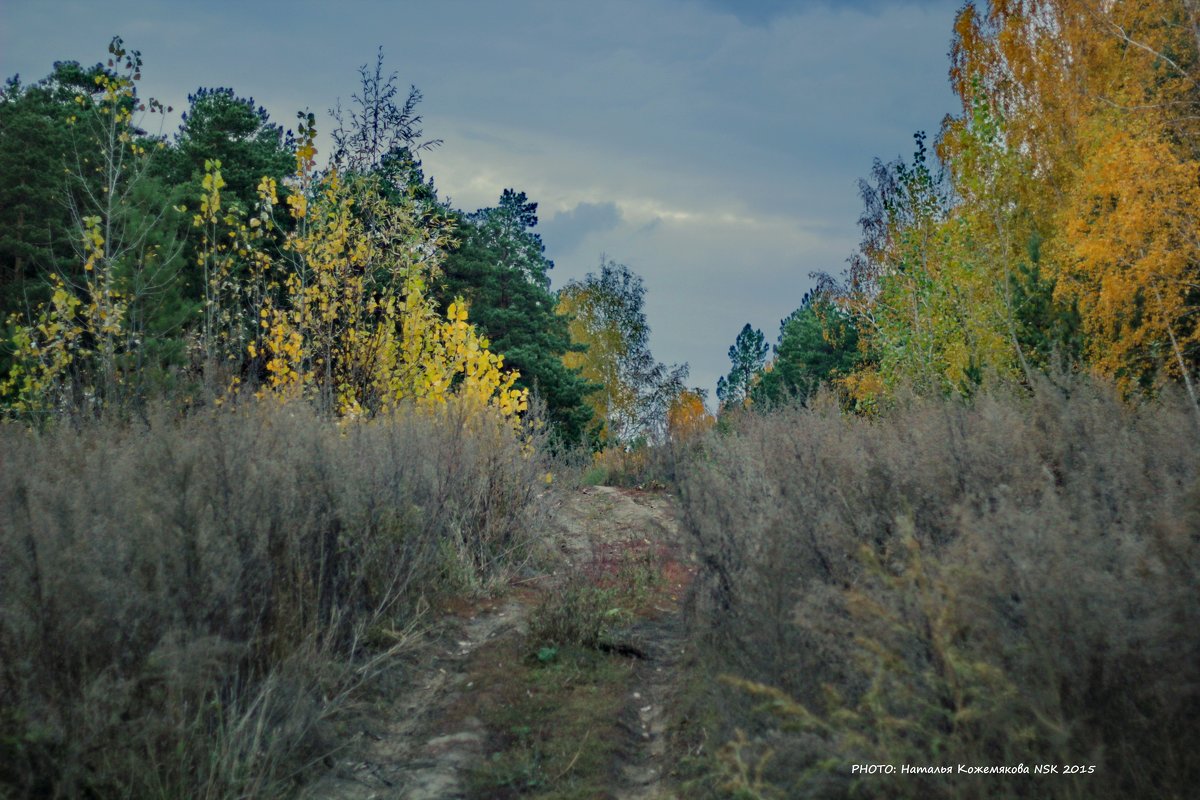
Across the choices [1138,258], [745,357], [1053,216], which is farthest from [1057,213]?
[745,357]

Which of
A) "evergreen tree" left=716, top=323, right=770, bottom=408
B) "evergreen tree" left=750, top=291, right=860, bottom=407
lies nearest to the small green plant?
"evergreen tree" left=750, top=291, right=860, bottom=407

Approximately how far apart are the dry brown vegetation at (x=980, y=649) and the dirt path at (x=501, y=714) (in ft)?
1.34

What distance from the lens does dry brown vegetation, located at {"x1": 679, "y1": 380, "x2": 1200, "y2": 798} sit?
2.82 meters

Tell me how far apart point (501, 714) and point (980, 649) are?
8.78ft

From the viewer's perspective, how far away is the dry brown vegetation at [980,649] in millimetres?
2824

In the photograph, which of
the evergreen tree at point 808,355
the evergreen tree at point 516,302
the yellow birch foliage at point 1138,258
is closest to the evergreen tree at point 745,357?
the evergreen tree at point 808,355

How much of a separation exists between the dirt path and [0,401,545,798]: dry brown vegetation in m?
0.27

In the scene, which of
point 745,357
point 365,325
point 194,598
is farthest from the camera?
point 745,357

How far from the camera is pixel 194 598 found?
387 centimetres

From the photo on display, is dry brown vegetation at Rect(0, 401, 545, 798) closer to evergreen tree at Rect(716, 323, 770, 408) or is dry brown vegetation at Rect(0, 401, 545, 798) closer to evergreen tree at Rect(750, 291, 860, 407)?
evergreen tree at Rect(750, 291, 860, 407)

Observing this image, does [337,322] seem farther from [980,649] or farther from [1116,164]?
[1116,164]

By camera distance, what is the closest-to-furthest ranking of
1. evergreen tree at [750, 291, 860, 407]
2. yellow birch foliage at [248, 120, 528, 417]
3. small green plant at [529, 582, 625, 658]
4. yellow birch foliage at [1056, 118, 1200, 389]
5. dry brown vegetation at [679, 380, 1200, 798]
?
dry brown vegetation at [679, 380, 1200, 798] → small green plant at [529, 582, 625, 658] → yellow birch foliage at [248, 120, 528, 417] → yellow birch foliage at [1056, 118, 1200, 389] → evergreen tree at [750, 291, 860, 407]

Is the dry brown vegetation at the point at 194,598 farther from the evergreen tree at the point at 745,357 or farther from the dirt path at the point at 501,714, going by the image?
the evergreen tree at the point at 745,357

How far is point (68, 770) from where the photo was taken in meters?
3.27
